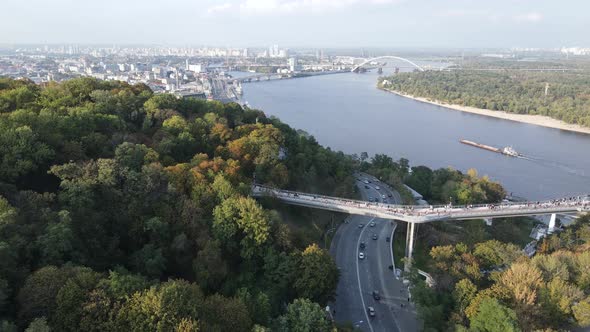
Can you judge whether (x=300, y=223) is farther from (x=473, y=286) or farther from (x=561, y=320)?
(x=561, y=320)

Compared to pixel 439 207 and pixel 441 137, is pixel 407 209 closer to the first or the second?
pixel 439 207

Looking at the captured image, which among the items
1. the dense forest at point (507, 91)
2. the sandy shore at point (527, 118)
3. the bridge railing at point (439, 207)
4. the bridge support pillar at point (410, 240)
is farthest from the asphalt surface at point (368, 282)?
the dense forest at point (507, 91)

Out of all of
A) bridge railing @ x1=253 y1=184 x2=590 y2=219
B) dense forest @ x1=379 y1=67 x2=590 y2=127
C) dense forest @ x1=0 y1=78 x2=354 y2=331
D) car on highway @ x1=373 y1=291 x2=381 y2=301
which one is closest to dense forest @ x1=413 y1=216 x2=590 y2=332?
car on highway @ x1=373 y1=291 x2=381 y2=301

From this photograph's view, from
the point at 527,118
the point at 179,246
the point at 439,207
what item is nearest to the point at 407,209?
the point at 439,207

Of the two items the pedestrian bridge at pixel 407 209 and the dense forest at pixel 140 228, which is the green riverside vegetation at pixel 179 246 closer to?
the dense forest at pixel 140 228

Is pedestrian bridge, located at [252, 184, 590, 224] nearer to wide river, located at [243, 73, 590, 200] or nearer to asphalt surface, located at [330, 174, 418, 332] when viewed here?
asphalt surface, located at [330, 174, 418, 332]

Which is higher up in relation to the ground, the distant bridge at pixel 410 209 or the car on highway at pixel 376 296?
the distant bridge at pixel 410 209

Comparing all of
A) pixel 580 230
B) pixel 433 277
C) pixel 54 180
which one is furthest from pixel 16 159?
pixel 580 230

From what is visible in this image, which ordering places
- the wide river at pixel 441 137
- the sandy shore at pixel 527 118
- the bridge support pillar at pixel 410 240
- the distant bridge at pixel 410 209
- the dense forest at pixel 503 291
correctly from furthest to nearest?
the sandy shore at pixel 527 118
the wide river at pixel 441 137
the distant bridge at pixel 410 209
the bridge support pillar at pixel 410 240
the dense forest at pixel 503 291
